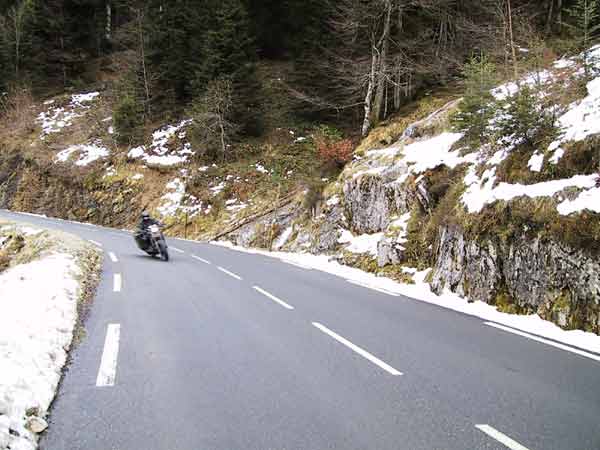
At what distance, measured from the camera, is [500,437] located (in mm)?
3432

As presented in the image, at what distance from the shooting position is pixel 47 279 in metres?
8.16

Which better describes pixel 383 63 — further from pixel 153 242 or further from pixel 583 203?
pixel 583 203

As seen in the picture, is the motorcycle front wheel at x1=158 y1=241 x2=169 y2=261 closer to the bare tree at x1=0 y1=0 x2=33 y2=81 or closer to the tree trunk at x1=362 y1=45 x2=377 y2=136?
the tree trunk at x1=362 y1=45 x2=377 y2=136

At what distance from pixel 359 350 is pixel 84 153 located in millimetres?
35822

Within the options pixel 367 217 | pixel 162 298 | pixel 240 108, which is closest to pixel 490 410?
pixel 162 298

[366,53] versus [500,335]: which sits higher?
[366,53]

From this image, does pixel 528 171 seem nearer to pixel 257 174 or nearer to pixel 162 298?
pixel 162 298

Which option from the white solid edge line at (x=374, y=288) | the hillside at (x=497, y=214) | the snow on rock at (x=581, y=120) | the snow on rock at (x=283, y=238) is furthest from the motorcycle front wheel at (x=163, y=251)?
the snow on rock at (x=581, y=120)

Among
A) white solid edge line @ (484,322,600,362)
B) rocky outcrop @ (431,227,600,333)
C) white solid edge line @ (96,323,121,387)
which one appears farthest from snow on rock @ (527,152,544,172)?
white solid edge line @ (96,323,121,387)

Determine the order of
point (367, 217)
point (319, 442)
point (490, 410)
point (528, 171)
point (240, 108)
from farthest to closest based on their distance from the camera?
point (240, 108), point (367, 217), point (528, 171), point (490, 410), point (319, 442)

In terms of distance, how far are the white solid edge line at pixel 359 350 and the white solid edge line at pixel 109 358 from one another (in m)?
2.98

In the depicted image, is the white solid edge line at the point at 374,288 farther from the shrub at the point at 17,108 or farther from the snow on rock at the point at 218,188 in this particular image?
the shrub at the point at 17,108

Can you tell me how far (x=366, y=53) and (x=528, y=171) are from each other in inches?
783

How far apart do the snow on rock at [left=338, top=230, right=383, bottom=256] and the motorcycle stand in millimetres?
6700
